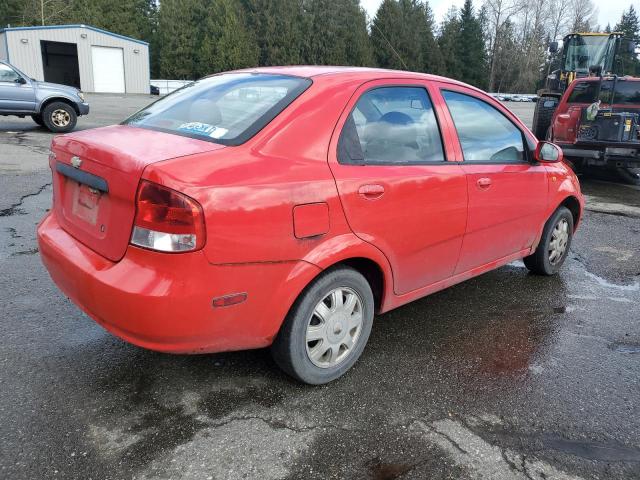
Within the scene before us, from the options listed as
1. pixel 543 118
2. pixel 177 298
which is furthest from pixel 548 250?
pixel 543 118

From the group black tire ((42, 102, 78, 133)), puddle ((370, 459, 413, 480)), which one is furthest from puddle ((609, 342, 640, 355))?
black tire ((42, 102, 78, 133))

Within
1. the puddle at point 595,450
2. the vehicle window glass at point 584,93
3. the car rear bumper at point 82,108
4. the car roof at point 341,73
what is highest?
the vehicle window glass at point 584,93

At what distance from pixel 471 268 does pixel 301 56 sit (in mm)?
55715

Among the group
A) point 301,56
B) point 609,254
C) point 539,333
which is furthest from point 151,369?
point 301,56

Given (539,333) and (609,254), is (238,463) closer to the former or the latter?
(539,333)

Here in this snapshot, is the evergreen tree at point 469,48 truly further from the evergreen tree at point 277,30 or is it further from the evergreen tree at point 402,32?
the evergreen tree at point 277,30

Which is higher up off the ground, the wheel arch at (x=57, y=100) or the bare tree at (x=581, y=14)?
the bare tree at (x=581, y=14)

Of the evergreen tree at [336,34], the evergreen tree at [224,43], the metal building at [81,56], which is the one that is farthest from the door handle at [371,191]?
the evergreen tree at [336,34]

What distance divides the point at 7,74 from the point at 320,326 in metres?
12.8

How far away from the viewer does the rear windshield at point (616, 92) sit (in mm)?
9781

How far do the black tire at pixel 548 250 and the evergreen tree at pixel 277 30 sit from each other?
52.7 meters

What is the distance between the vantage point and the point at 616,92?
9875 millimetres

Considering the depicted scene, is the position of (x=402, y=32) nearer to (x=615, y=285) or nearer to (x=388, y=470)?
(x=615, y=285)

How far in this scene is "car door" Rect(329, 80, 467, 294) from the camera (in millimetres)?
2775
